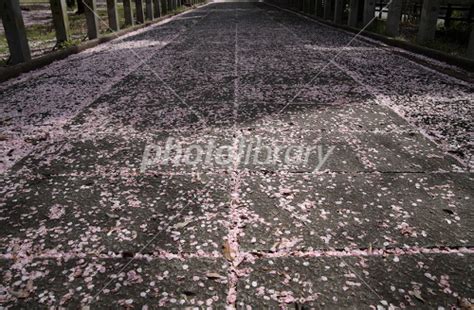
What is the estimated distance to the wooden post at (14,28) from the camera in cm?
830

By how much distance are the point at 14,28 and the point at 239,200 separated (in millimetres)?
7902

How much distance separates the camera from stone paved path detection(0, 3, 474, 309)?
230 cm

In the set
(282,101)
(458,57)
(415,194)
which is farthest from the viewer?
(458,57)

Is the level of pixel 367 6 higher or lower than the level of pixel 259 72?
higher

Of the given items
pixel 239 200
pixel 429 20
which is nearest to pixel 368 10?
pixel 429 20

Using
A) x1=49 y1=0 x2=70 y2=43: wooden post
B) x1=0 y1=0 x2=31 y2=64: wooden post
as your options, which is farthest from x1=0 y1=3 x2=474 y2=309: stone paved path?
x1=49 y1=0 x2=70 y2=43: wooden post

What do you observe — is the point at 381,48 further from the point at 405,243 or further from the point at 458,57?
the point at 405,243

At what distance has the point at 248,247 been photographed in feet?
8.67

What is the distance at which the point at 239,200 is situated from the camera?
129 inches

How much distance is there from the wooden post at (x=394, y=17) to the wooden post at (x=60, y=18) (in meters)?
10.6

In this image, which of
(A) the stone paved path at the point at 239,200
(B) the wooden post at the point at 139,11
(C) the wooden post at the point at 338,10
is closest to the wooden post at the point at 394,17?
(C) the wooden post at the point at 338,10

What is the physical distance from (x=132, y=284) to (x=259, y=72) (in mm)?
6565

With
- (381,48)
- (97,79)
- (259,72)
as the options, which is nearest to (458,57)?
(381,48)

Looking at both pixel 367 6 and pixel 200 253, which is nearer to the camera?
pixel 200 253
